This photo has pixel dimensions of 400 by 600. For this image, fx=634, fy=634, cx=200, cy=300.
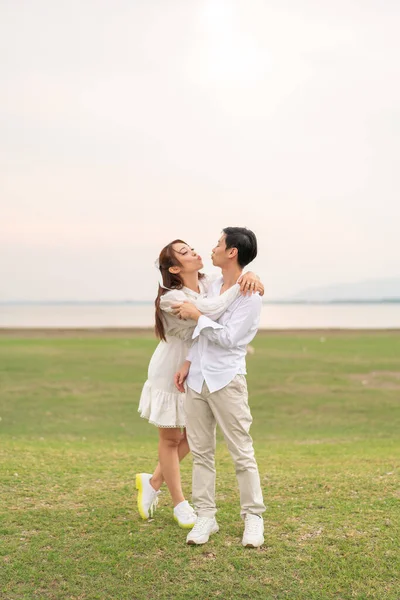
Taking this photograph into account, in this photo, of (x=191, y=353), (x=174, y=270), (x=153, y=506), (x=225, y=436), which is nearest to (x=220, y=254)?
(x=174, y=270)

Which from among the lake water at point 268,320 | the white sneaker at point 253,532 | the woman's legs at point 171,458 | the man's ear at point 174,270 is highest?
the man's ear at point 174,270

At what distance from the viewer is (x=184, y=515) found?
5418mm

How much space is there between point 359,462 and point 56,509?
4377mm

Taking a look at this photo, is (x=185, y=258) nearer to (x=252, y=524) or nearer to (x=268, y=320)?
(x=252, y=524)

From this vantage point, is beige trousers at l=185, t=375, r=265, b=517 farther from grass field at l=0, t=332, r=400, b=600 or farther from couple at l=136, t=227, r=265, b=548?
grass field at l=0, t=332, r=400, b=600

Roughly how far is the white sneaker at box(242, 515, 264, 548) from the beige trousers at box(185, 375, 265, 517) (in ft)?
0.20

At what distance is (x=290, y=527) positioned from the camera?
535 cm

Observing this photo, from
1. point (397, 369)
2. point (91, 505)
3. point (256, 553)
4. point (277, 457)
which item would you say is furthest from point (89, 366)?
point (256, 553)

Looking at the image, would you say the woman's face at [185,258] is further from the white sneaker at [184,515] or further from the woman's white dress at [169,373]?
the white sneaker at [184,515]

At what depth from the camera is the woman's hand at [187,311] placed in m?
4.80

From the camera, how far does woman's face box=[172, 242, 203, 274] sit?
5113 millimetres

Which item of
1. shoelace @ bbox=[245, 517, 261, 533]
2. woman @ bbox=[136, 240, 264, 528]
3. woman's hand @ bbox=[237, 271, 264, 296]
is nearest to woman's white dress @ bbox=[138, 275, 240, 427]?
woman @ bbox=[136, 240, 264, 528]

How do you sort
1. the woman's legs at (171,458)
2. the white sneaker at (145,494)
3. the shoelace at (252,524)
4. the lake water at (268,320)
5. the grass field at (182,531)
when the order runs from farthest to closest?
the lake water at (268,320), the white sneaker at (145,494), the woman's legs at (171,458), the shoelace at (252,524), the grass field at (182,531)

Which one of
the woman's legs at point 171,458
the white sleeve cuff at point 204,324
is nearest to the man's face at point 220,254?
the white sleeve cuff at point 204,324
